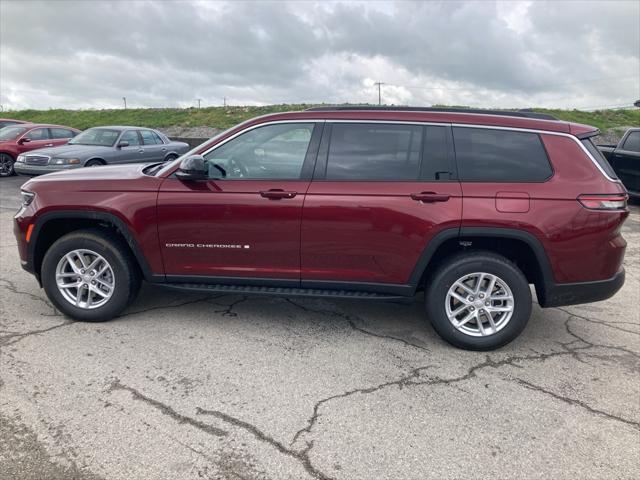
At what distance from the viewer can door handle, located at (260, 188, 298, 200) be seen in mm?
3799

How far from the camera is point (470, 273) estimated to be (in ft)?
12.2

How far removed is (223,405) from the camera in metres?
2.97

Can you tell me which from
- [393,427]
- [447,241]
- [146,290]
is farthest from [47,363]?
[447,241]

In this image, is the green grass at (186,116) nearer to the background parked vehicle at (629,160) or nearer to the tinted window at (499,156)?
the background parked vehicle at (629,160)

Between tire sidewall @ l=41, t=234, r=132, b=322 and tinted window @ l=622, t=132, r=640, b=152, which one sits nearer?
tire sidewall @ l=41, t=234, r=132, b=322

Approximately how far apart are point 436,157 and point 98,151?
9.65 meters

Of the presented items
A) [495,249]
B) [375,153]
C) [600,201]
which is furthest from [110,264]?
[600,201]

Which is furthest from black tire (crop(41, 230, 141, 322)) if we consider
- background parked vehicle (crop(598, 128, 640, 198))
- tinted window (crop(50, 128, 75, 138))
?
tinted window (crop(50, 128, 75, 138))

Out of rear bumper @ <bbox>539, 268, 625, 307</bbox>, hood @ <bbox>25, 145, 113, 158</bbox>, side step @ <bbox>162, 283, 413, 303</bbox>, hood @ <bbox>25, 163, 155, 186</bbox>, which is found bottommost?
side step @ <bbox>162, 283, 413, 303</bbox>

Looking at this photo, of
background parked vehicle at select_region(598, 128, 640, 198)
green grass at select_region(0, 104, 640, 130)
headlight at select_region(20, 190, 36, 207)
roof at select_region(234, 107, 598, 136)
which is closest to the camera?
roof at select_region(234, 107, 598, 136)

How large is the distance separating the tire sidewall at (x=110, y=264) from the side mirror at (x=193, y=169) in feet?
2.86

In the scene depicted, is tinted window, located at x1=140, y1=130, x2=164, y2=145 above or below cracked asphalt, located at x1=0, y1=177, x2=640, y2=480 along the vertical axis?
above

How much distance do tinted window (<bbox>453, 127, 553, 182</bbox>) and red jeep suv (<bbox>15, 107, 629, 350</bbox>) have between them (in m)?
0.01

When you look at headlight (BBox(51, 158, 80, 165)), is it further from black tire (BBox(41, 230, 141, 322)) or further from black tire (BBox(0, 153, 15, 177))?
→ black tire (BBox(41, 230, 141, 322))
